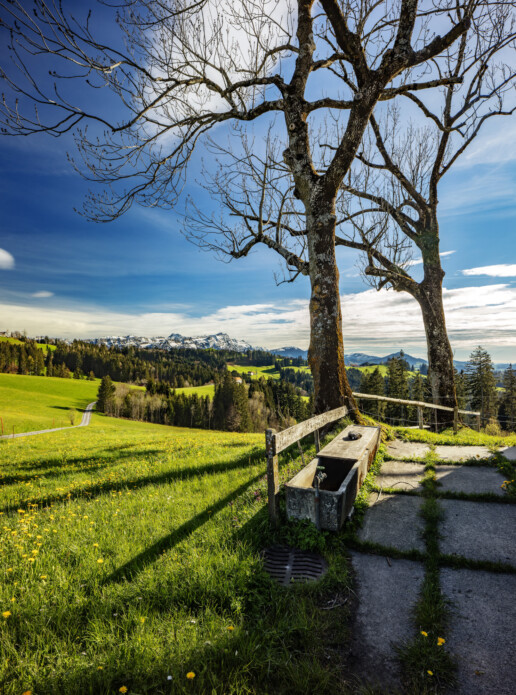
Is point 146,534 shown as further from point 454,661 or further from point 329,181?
point 329,181

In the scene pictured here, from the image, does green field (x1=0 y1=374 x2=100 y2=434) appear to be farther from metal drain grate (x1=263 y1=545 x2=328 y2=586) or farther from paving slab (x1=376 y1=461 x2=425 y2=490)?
metal drain grate (x1=263 y1=545 x2=328 y2=586)

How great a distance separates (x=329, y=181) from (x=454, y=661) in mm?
8361

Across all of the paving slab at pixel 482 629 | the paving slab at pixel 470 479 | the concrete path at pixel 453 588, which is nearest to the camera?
the paving slab at pixel 482 629

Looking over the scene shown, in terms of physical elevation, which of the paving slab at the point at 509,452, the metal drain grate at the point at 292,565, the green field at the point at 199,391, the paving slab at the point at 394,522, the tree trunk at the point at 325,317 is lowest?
the green field at the point at 199,391

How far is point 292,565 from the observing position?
11.7ft

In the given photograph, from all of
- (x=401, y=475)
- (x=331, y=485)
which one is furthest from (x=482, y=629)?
(x=401, y=475)

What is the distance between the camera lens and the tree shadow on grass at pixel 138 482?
18.7 feet

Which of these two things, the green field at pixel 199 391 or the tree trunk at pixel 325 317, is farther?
the green field at pixel 199 391

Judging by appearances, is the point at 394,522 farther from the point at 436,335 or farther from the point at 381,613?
the point at 436,335

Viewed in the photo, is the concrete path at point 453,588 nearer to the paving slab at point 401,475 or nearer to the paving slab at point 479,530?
the paving slab at point 479,530

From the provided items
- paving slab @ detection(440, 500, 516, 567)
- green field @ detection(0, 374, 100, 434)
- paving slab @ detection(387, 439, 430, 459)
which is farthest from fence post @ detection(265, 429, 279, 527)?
green field @ detection(0, 374, 100, 434)

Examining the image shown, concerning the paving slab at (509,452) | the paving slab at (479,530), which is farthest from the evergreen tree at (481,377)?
the paving slab at (479,530)

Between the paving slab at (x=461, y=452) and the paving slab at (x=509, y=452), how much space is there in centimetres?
28

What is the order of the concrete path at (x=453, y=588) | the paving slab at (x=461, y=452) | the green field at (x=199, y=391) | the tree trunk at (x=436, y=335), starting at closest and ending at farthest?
the concrete path at (x=453, y=588) < the paving slab at (x=461, y=452) < the tree trunk at (x=436, y=335) < the green field at (x=199, y=391)
